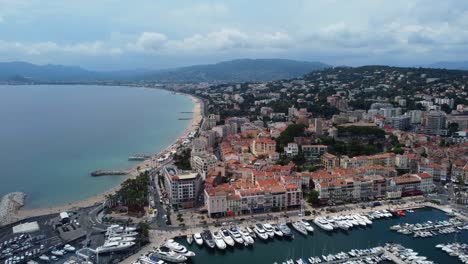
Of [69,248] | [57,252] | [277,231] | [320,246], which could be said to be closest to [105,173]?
[69,248]

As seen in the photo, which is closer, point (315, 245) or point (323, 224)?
point (315, 245)

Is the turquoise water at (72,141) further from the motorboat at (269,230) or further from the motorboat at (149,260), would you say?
the motorboat at (269,230)

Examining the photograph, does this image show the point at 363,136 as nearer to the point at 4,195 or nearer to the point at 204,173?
the point at 204,173

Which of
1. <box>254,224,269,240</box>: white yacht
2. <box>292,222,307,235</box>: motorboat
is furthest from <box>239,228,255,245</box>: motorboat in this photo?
<box>292,222,307,235</box>: motorboat

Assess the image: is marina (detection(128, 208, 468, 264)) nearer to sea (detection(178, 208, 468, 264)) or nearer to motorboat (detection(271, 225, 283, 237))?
sea (detection(178, 208, 468, 264))

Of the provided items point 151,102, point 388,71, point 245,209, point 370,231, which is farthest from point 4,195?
point 388,71

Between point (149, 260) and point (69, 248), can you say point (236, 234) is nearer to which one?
point (149, 260)
